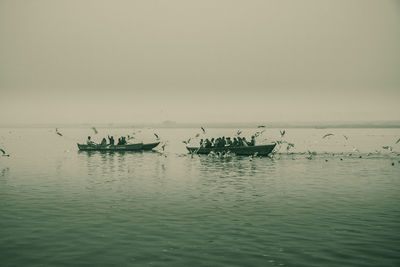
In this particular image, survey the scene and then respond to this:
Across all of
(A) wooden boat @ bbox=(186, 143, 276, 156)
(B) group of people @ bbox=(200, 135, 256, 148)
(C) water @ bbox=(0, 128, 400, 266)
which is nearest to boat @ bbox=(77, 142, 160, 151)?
(B) group of people @ bbox=(200, 135, 256, 148)

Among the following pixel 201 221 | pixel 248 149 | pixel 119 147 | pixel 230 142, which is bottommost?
pixel 201 221

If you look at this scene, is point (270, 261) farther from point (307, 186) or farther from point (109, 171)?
point (109, 171)

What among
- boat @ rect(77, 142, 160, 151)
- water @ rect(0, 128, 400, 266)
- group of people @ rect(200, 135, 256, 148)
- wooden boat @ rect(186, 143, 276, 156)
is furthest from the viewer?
boat @ rect(77, 142, 160, 151)

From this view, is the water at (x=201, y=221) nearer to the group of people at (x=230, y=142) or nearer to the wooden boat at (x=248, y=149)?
the wooden boat at (x=248, y=149)

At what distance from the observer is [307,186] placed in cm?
3047

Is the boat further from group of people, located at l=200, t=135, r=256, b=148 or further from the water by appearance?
the water

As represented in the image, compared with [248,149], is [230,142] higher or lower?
higher

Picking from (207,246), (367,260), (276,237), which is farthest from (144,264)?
(367,260)

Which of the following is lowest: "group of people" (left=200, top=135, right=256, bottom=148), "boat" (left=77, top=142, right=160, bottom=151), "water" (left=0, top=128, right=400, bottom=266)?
"water" (left=0, top=128, right=400, bottom=266)

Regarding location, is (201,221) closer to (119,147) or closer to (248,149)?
(248,149)

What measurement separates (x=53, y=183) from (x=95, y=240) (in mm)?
18543

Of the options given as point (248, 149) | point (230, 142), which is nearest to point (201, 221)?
point (248, 149)

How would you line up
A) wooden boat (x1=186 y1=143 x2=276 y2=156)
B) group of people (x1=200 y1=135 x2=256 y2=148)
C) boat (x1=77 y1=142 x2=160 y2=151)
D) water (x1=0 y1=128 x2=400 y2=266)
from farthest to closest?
boat (x1=77 y1=142 x2=160 y2=151) → group of people (x1=200 y1=135 x2=256 y2=148) → wooden boat (x1=186 y1=143 x2=276 y2=156) → water (x1=0 y1=128 x2=400 y2=266)

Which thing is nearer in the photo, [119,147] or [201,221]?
[201,221]
